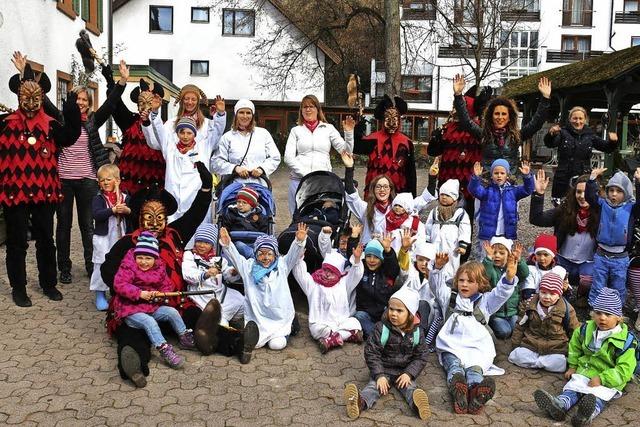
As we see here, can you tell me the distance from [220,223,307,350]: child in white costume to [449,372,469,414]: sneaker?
166 centimetres

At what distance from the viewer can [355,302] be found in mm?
6348

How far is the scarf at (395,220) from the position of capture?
692 cm

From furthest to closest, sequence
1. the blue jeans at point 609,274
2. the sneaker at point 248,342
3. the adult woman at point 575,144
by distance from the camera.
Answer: the adult woman at point 575,144
the blue jeans at point 609,274
the sneaker at point 248,342

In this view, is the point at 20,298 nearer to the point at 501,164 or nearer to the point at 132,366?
the point at 132,366

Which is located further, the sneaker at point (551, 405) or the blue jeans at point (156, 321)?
the blue jeans at point (156, 321)

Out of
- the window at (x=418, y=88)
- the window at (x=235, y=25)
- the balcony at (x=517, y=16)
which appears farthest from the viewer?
the window at (x=418, y=88)

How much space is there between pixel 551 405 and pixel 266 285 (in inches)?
100

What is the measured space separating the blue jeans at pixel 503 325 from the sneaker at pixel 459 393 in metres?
1.41

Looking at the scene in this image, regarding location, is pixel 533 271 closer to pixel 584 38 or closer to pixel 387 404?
pixel 387 404

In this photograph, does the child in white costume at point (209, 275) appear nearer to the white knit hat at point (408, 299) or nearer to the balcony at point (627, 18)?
the white knit hat at point (408, 299)

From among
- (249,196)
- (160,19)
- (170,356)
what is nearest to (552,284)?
(249,196)

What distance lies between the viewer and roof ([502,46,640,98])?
50.7 ft

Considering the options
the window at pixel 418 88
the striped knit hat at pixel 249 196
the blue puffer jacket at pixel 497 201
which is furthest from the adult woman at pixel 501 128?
the window at pixel 418 88

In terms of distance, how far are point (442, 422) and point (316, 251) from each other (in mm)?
2518
